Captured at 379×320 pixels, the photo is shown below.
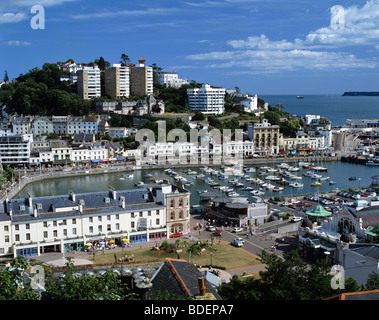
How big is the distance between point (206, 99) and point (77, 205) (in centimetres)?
3898

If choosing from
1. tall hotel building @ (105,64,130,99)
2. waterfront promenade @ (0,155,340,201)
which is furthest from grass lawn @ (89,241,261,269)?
tall hotel building @ (105,64,130,99)

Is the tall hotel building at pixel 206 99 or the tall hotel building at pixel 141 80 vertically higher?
the tall hotel building at pixel 141 80

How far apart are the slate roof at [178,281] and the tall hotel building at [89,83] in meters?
46.4

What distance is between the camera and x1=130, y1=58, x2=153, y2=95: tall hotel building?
55656 mm

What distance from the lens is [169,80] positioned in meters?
61.5

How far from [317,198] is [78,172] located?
66.3 ft

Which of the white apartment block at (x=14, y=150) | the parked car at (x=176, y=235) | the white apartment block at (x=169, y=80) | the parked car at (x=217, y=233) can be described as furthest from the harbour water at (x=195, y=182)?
the white apartment block at (x=169, y=80)

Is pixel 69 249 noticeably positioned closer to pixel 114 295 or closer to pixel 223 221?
pixel 223 221

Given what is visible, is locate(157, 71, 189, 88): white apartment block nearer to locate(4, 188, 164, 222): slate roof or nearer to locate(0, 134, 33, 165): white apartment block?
locate(0, 134, 33, 165): white apartment block

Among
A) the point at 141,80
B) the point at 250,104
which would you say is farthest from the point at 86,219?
the point at 250,104

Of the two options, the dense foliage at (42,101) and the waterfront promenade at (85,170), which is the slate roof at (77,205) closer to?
the waterfront promenade at (85,170)

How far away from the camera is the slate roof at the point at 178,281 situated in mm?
7648

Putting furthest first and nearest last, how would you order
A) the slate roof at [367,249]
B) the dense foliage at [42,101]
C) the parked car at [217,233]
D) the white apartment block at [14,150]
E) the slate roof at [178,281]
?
1. the dense foliage at [42,101]
2. the white apartment block at [14,150]
3. the parked car at [217,233]
4. the slate roof at [367,249]
5. the slate roof at [178,281]

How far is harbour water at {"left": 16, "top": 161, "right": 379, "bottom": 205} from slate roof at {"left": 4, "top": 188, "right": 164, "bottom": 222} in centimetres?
867
